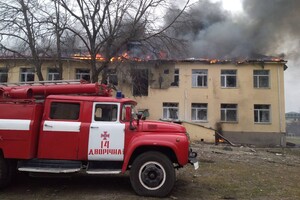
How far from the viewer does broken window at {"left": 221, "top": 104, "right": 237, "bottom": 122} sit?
2867cm

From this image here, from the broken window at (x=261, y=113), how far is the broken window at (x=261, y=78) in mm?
1957

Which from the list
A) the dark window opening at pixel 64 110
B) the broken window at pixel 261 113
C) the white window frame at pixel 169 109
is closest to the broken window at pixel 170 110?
the white window frame at pixel 169 109

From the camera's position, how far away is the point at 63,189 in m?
8.07

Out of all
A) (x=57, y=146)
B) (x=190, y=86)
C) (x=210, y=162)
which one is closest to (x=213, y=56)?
(x=190, y=86)

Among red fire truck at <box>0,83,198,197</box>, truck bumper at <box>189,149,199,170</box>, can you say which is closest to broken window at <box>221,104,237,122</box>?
truck bumper at <box>189,149,199,170</box>

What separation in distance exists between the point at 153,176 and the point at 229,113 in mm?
22459

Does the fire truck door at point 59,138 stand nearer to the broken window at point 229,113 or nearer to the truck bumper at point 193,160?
the truck bumper at point 193,160

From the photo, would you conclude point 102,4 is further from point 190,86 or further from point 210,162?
point 190,86

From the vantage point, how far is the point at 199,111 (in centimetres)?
2883

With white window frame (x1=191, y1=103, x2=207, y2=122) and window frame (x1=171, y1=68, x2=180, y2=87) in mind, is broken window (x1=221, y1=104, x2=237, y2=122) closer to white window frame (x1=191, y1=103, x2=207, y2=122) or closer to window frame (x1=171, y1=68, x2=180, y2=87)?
white window frame (x1=191, y1=103, x2=207, y2=122)

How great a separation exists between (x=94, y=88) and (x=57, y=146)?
174cm

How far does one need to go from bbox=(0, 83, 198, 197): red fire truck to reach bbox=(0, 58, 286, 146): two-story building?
66.0ft

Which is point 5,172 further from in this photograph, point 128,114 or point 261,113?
point 261,113

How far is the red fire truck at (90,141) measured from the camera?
7.45 m
